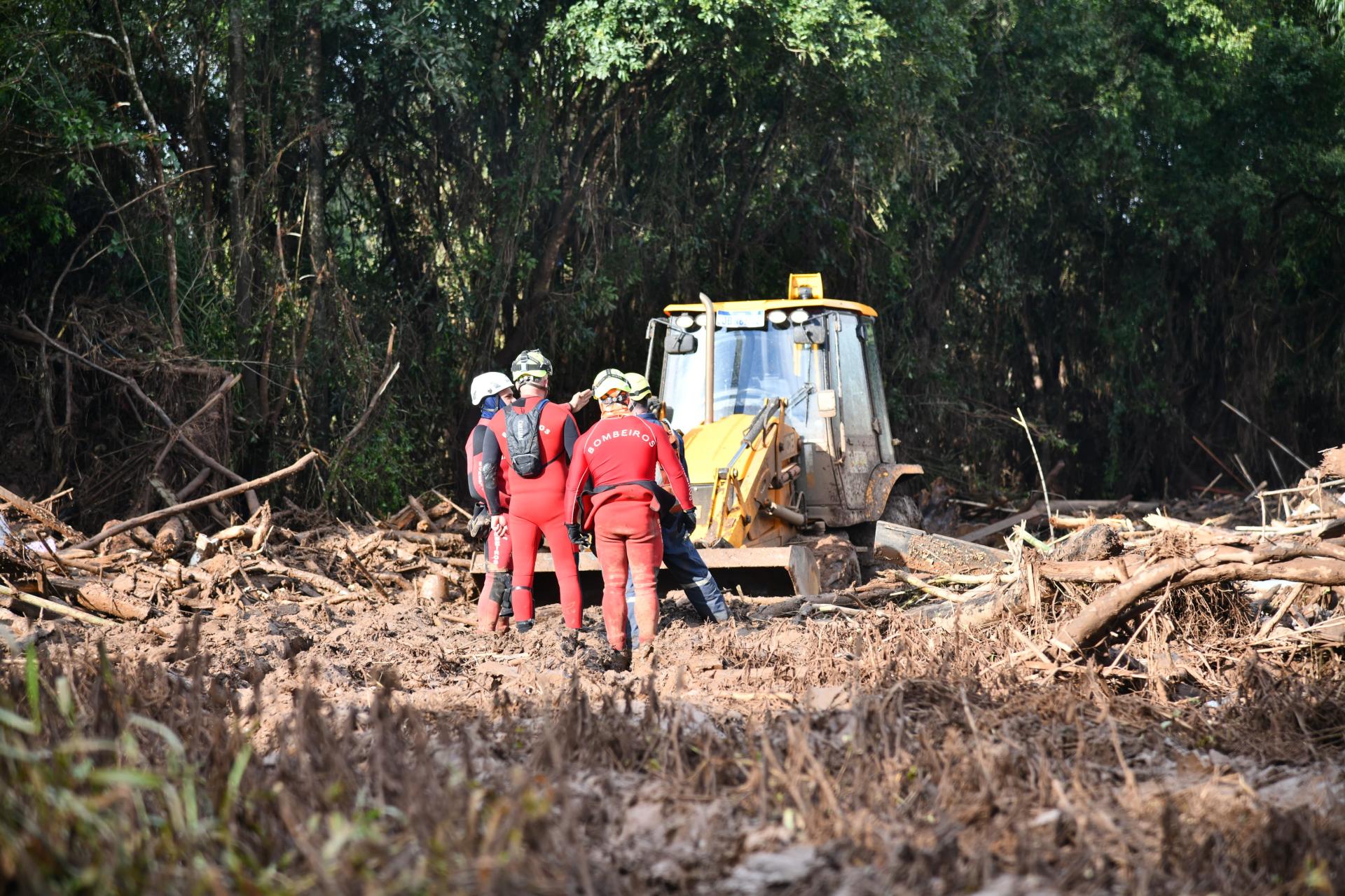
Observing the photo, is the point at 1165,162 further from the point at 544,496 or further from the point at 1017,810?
the point at 1017,810

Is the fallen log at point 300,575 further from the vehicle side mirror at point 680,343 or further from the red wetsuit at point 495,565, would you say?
the vehicle side mirror at point 680,343

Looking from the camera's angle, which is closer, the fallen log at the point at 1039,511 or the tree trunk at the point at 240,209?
the tree trunk at the point at 240,209

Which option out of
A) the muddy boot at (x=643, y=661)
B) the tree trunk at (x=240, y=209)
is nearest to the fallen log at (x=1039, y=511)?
the muddy boot at (x=643, y=661)

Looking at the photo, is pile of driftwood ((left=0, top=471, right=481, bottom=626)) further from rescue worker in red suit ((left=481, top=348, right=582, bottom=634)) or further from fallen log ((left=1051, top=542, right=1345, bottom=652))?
fallen log ((left=1051, top=542, right=1345, bottom=652))

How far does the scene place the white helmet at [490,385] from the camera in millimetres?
9648

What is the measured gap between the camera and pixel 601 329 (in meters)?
16.9

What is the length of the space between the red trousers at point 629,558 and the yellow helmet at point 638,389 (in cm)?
100

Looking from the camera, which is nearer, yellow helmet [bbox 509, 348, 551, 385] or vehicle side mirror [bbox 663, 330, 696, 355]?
yellow helmet [bbox 509, 348, 551, 385]

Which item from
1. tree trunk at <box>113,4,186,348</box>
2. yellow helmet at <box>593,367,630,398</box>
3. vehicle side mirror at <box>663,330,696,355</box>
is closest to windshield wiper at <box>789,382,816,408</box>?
vehicle side mirror at <box>663,330,696,355</box>

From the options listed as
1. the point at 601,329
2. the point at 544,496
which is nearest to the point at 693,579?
the point at 544,496

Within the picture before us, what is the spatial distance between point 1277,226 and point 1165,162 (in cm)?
232

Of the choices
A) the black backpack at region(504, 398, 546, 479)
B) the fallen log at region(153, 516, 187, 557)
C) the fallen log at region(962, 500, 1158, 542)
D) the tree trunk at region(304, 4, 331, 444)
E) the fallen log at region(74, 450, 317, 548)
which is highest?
the tree trunk at region(304, 4, 331, 444)

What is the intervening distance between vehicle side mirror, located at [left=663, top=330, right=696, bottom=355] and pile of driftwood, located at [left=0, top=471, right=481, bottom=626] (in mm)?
2563

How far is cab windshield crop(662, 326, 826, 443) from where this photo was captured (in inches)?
457
